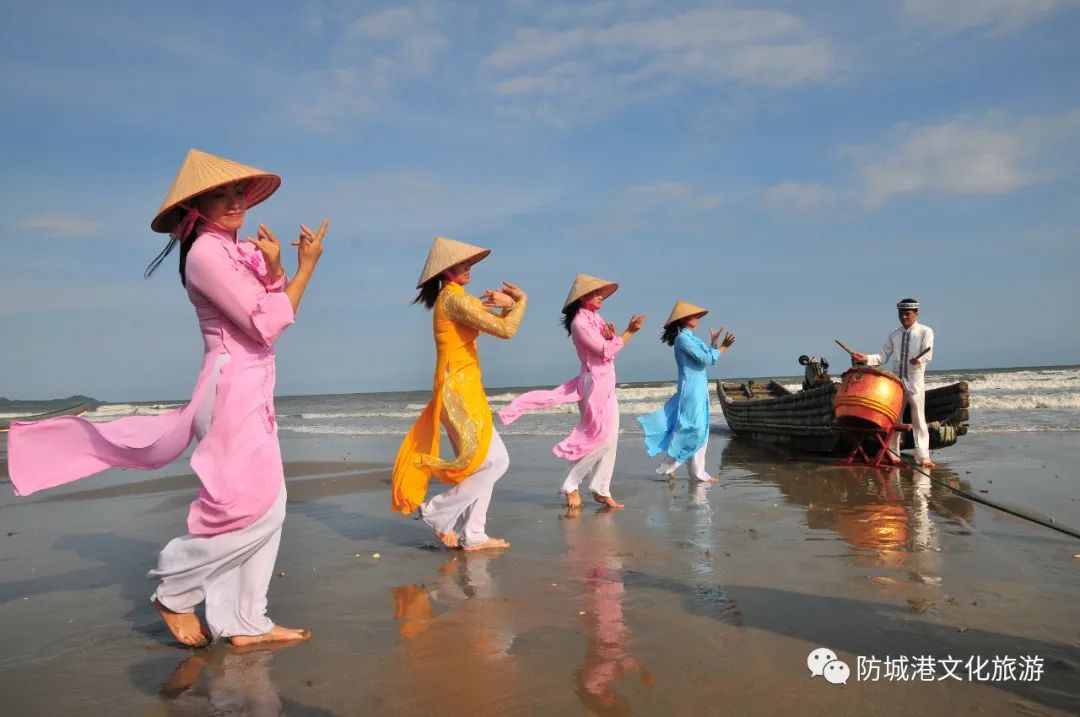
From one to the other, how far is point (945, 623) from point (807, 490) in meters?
4.33

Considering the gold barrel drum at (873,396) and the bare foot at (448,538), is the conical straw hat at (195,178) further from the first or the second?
the gold barrel drum at (873,396)

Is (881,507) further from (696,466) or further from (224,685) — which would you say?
(224,685)

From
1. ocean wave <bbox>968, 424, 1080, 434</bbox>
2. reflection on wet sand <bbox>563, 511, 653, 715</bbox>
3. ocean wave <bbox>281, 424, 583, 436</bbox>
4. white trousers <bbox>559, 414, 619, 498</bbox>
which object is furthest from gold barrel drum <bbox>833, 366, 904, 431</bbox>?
ocean wave <bbox>281, 424, 583, 436</bbox>

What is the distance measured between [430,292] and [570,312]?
7.73 ft

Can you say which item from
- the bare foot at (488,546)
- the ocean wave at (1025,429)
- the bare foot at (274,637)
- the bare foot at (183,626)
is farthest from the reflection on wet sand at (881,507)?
the ocean wave at (1025,429)

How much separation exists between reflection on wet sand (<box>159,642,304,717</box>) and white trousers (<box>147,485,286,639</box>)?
4.4 inches

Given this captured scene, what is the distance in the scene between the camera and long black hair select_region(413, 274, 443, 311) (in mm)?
5719

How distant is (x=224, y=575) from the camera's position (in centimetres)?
353

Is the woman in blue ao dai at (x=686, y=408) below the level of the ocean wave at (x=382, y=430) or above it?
above

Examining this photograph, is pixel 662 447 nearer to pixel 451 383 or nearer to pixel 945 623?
pixel 451 383

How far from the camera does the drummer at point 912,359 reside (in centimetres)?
913

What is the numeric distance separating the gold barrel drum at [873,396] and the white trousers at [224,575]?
7.08m

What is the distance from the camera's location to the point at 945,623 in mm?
3439

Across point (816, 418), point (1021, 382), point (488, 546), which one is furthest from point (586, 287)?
point (1021, 382)
